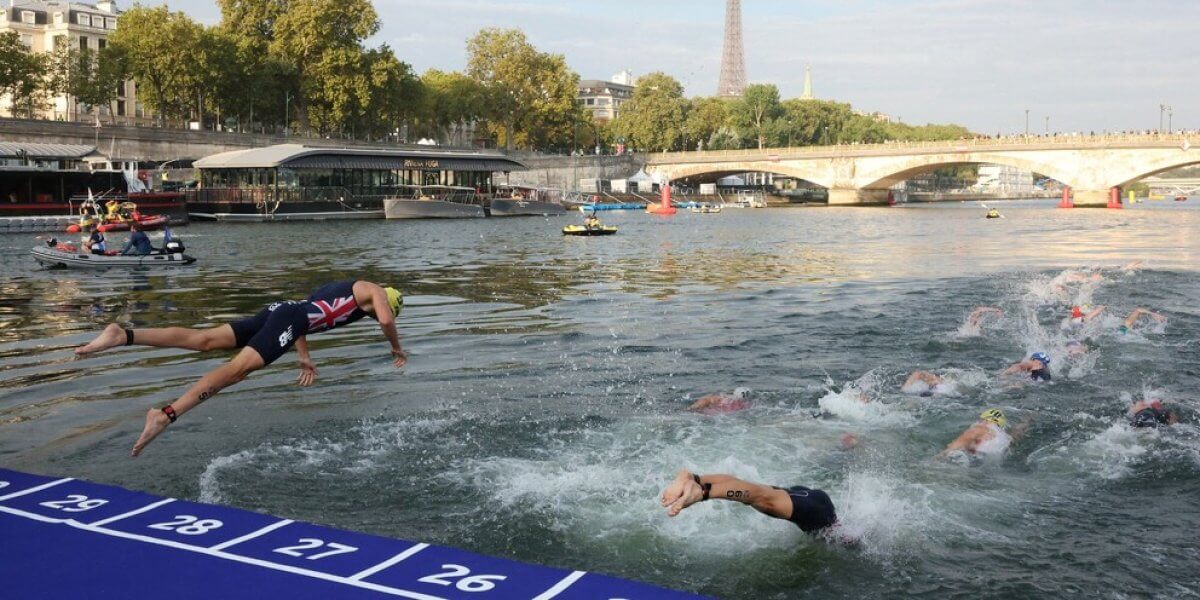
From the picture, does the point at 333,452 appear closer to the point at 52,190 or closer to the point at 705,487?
the point at 705,487

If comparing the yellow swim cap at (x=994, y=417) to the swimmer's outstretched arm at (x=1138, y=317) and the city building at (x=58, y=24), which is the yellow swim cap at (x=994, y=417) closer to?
the swimmer's outstretched arm at (x=1138, y=317)

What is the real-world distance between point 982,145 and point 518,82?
5116 cm

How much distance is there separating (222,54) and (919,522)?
8668 cm

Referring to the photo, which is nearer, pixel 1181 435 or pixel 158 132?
pixel 1181 435

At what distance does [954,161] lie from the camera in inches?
4107

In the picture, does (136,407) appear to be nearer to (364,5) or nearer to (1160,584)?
(1160,584)

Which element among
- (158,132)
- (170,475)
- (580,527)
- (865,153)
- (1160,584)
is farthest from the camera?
(865,153)

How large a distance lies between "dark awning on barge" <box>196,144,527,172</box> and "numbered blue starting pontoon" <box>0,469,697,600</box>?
65.9 metres

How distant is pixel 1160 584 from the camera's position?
A: 8.01 meters

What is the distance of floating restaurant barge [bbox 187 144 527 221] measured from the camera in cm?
7125

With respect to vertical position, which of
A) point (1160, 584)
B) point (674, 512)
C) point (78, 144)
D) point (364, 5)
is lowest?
point (1160, 584)

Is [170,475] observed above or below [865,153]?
below

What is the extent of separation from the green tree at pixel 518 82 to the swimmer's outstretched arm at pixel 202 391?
108365 millimetres

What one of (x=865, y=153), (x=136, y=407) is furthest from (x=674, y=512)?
(x=865, y=153)
